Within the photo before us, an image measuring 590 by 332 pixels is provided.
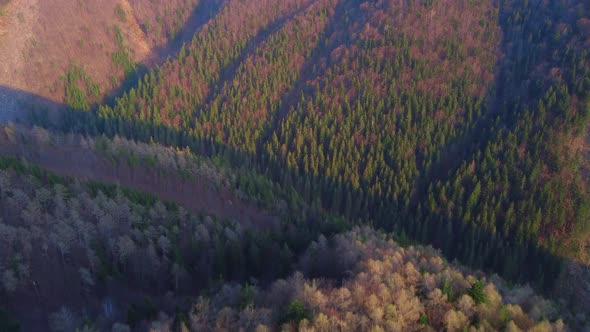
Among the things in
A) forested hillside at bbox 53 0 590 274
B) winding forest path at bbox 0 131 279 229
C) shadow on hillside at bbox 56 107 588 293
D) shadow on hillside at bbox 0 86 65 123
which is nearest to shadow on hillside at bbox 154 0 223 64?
forested hillside at bbox 53 0 590 274

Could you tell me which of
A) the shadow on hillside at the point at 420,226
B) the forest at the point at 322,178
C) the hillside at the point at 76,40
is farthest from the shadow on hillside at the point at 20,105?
the shadow on hillside at the point at 420,226

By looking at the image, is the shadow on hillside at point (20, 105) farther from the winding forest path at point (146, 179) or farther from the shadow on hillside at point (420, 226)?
the winding forest path at point (146, 179)

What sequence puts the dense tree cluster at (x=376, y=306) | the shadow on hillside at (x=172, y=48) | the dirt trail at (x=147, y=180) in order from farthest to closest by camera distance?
the shadow on hillside at (x=172, y=48), the dirt trail at (x=147, y=180), the dense tree cluster at (x=376, y=306)

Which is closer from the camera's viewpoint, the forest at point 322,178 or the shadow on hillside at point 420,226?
the forest at point 322,178

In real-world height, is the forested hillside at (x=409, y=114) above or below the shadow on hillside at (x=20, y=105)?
below

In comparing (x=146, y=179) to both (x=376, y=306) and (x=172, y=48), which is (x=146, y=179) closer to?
(x=376, y=306)

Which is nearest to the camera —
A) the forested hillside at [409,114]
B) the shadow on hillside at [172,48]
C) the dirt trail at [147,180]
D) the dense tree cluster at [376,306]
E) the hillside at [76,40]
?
the dense tree cluster at [376,306]

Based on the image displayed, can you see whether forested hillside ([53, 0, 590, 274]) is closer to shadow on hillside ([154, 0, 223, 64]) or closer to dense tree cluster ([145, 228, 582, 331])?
shadow on hillside ([154, 0, 223, 64])
